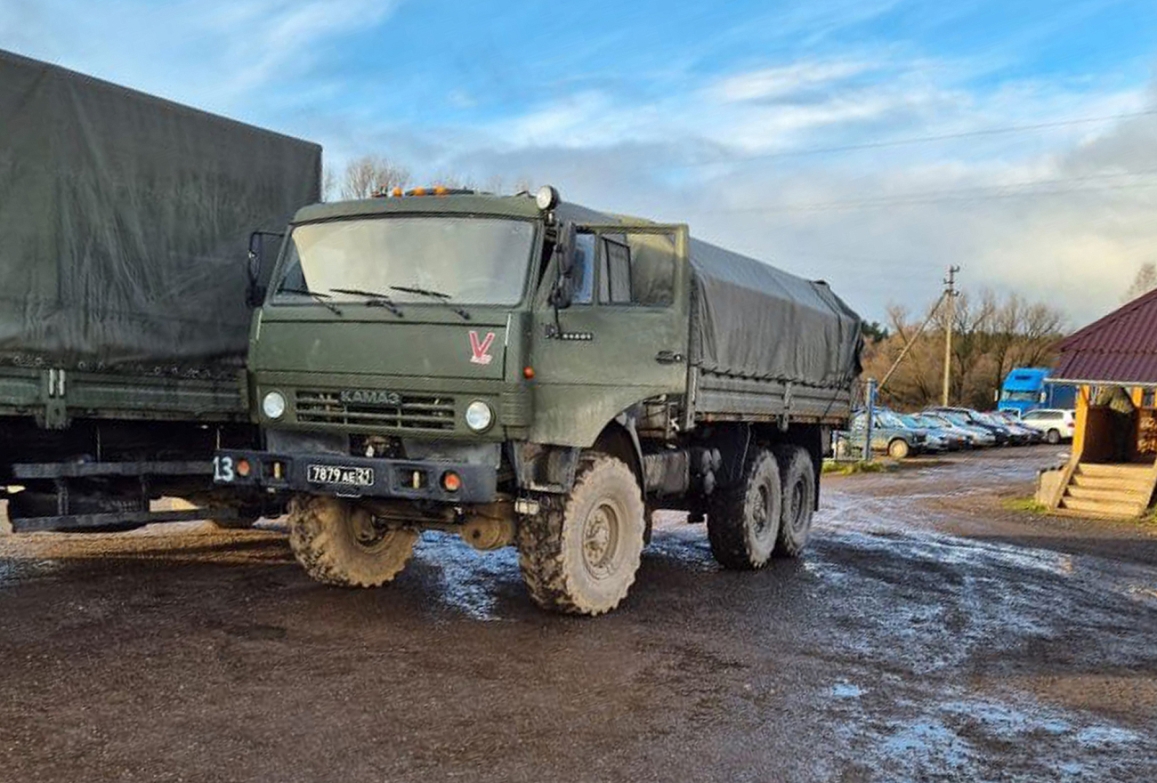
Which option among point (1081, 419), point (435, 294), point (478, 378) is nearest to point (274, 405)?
point (435, 294)

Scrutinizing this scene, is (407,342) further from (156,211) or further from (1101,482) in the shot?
(1101,482)

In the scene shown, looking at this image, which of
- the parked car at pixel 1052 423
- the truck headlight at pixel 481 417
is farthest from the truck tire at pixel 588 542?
the parked car at pixel 1052 423

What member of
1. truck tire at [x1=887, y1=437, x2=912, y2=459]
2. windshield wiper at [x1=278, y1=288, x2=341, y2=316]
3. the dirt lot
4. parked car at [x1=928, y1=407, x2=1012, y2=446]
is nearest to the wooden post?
the dirt lot

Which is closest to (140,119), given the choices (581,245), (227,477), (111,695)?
(227,477)

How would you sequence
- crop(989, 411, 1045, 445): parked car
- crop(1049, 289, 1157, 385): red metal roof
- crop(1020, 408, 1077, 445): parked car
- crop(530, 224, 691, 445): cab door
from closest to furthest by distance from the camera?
crop(530, 224, 691, 445): cab door < crop(1049, 289, 1157, 385): red metal roof < crop(989, 411, 1045, 445): parked car < crop(1020, 408, 1077, 445): parked car

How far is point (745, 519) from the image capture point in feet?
33.7

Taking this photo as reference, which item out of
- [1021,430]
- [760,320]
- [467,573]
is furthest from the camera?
[1021,430]

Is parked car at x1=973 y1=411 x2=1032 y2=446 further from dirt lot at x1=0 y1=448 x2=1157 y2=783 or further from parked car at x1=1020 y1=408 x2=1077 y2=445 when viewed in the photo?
dirt lot at x1=0 y1=448 x2=1157 y2=783

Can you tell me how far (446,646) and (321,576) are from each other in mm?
1905

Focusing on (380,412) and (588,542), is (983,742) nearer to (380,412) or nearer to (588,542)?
(588,542)

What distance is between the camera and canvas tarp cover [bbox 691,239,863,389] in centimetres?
882

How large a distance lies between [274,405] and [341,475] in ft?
2.89

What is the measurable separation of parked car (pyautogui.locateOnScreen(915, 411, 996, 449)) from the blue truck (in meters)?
15.3

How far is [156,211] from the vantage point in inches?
313
